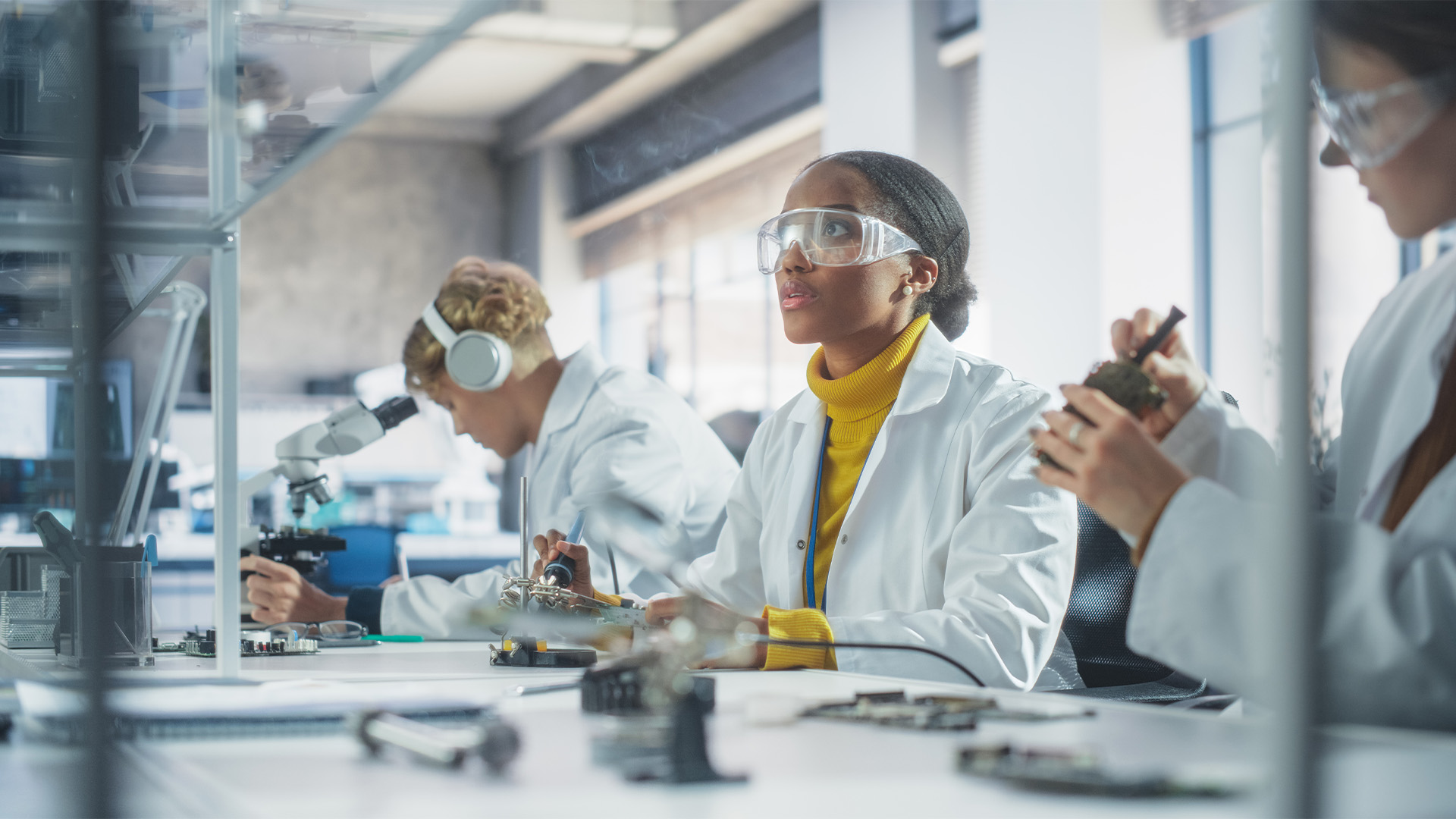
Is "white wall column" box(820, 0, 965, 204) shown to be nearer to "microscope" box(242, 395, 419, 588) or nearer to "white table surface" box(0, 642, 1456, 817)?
"microscope" box(242, 395, 419, 588)

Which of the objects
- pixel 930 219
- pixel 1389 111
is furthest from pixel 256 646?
pixel 1389 111

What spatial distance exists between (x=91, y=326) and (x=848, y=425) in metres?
1.39

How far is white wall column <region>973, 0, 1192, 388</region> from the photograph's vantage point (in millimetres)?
4207

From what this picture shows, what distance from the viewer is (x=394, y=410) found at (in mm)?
2340

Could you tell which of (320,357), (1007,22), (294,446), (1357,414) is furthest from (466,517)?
(1357,414)

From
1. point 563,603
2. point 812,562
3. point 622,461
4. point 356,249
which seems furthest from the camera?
point 356,249

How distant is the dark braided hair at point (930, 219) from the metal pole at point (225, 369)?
926mm

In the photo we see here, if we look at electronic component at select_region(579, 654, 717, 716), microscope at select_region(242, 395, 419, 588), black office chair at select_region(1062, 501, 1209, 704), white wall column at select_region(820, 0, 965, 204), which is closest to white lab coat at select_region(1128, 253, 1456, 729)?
electronic component at select_region(579, 654, 717, 716)

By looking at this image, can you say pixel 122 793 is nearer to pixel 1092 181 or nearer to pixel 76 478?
pixel 76 478

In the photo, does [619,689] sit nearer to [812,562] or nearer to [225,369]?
[225,369]

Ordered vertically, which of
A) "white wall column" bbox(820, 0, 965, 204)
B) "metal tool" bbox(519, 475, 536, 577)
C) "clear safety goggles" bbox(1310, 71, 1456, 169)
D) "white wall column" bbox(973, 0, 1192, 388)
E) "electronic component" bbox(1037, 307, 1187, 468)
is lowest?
"metal tool" bbox(519, 475, 536, 577)

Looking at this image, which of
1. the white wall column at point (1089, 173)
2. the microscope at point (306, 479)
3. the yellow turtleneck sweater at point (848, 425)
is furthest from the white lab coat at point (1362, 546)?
the white wall column at point (1089, 173)

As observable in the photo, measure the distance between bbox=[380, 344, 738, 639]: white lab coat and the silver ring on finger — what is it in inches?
48.7

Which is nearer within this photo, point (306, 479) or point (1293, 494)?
point (1293, 494)
